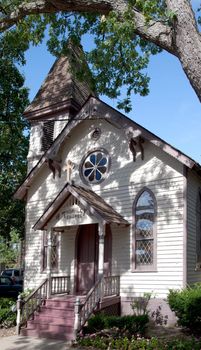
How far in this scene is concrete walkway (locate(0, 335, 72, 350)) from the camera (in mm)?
12312

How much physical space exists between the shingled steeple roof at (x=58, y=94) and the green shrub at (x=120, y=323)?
35.6 feet

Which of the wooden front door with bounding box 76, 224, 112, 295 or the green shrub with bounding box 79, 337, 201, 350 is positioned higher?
the wooden front door with bounding box 76, 224, 112, 295

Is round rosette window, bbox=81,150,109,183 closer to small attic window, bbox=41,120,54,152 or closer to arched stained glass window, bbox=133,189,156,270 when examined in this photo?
arched stained glass window, bbox=133,189,156,270

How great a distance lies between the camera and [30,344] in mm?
12891

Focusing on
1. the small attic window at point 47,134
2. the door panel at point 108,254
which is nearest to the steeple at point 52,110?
the small attic window at point 47,134

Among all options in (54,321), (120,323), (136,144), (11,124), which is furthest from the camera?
(11,124)

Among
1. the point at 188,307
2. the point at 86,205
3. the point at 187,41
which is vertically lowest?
the point at 188,307

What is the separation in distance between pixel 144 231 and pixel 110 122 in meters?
4.46

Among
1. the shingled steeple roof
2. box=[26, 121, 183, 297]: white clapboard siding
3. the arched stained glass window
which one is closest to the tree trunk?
box=[26, 121, 183, 297]: white clapboard siding

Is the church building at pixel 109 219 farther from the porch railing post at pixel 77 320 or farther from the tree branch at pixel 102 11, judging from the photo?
the tree branch at pixel 102 11

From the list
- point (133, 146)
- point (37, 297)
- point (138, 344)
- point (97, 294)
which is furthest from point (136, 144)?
point (138, 344)

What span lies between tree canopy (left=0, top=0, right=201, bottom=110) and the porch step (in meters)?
7.36

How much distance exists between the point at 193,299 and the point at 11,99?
58.4ft

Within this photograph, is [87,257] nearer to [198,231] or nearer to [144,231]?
[144,231]
